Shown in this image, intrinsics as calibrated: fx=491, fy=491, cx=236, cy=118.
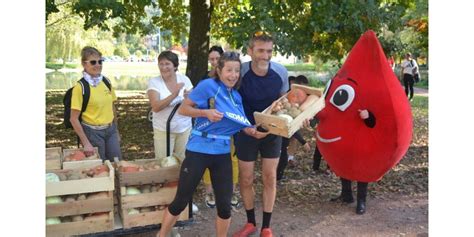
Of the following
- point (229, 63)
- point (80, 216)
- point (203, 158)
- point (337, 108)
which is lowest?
point (80, 216)

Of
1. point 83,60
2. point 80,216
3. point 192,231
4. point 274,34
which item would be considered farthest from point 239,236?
point 274,34

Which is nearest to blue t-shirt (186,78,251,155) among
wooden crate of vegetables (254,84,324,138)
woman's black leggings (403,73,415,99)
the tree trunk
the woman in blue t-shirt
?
the woman in blue t-shirt

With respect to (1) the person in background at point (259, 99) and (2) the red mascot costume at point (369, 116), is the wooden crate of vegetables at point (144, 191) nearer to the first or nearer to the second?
(1) the person in background at point (259, 99)

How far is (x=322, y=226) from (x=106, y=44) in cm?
3824

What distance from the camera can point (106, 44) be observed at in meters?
40.8

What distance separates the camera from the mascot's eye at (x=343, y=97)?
500cm

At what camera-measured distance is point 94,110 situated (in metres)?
4.54

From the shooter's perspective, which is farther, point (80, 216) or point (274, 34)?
point (274, 34)

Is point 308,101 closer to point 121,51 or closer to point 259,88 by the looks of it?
point 259,88

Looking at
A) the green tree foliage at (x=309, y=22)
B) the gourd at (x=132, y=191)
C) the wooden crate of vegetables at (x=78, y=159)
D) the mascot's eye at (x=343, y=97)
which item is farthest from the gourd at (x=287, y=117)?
the green tree foliage at (x=309, y=22)

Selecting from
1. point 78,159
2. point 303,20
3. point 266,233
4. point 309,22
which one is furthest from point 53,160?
point 303,20

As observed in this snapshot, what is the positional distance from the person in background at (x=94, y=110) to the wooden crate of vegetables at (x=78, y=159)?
0.20 ft

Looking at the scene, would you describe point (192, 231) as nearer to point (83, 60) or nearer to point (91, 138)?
point (91, 138)

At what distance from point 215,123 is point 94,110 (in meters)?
1.36
